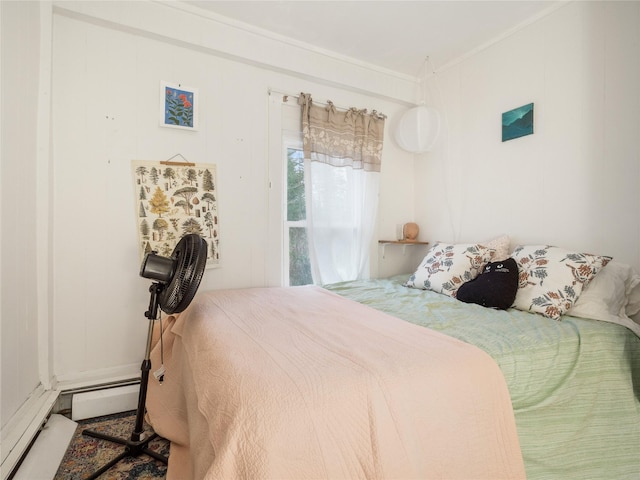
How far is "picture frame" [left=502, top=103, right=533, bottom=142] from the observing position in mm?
2307

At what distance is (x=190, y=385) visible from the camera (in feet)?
4.05

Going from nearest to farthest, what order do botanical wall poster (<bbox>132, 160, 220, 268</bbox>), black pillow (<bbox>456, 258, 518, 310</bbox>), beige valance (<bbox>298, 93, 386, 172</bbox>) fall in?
black pillow (<bbox>456, 258, 518, 310</bbox>)
botanical wall poster (<bbox>132, 160, 220, 268</bbox>)
beige valance (<bbox>298, 93, 386, 172</bbox>)

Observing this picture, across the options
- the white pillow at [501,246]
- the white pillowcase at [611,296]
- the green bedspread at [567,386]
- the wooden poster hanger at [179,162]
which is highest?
the wooden poster hanger at [179,162]

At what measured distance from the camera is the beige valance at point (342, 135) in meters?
2.65

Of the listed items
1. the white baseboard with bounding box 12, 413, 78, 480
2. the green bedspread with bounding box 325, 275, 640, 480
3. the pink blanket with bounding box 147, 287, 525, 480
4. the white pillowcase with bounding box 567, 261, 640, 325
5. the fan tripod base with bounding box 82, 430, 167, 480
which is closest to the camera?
the pink blanket with bounding box 147, 287, 525, 480

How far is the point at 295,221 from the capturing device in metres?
2.74

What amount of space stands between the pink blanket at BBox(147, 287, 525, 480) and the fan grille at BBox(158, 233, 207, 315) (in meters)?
0.17

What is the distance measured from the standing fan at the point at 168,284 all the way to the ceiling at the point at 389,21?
1.79 metres

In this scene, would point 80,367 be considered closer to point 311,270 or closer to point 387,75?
point 311,270

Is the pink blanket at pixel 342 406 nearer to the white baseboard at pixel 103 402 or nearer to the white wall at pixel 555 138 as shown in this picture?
the white baseboard at pixel 103 402

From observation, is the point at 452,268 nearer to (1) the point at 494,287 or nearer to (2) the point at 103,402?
(1) the point at 494,287

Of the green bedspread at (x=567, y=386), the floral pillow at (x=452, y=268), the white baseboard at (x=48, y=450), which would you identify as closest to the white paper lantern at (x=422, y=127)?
the floral pillow at (x=452, y=268)

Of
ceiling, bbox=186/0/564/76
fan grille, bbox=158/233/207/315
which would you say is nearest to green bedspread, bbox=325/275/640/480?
fan grille, bbox=158/233/207/315

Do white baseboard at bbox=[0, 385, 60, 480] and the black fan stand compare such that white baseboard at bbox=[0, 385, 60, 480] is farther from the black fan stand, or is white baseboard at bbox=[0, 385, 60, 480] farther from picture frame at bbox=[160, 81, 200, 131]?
picture frame at bbox=[160, 81, 200, 131]
